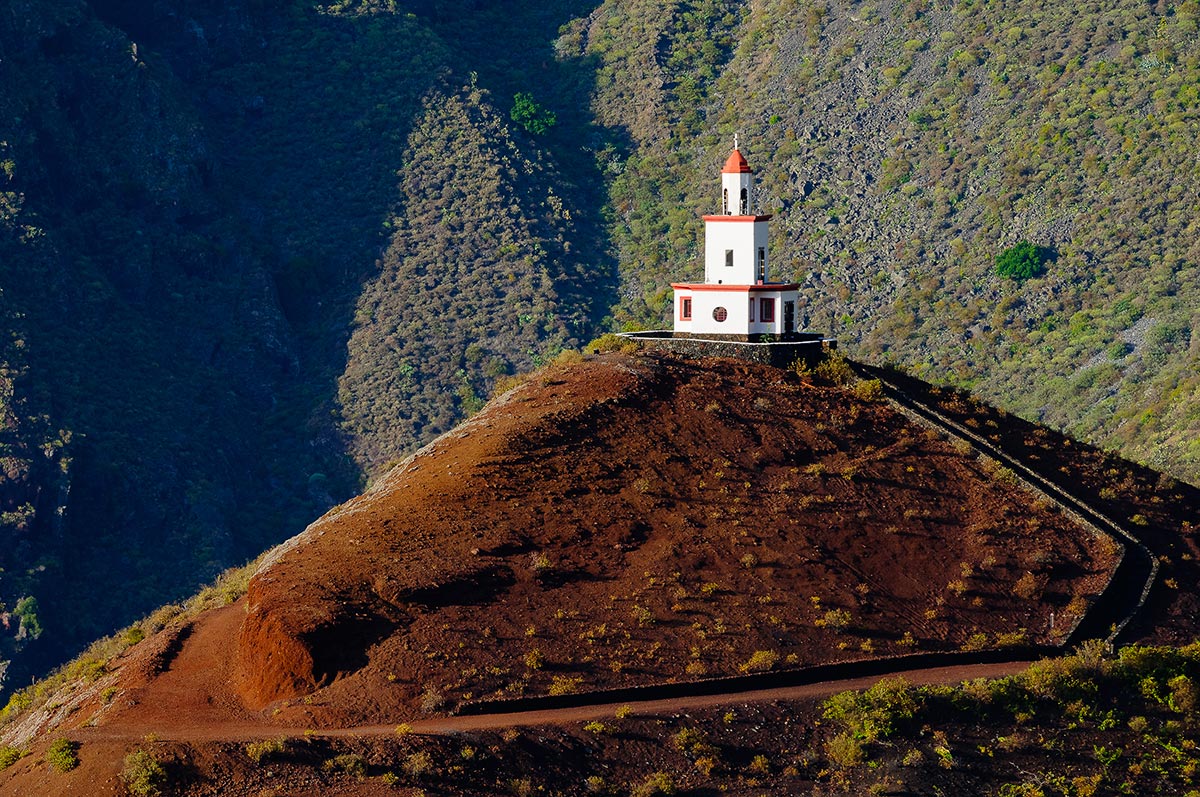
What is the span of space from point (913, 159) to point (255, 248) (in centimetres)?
4100

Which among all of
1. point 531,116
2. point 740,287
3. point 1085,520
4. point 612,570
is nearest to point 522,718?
point 612,570

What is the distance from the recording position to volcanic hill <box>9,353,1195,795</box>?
55000 mm

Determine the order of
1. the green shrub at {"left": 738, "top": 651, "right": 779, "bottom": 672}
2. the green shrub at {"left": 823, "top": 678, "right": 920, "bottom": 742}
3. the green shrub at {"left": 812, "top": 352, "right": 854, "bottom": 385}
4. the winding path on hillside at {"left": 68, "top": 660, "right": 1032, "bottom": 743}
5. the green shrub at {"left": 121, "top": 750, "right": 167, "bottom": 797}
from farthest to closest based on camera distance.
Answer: the green shrub at {"left": 812, "top": 352, "right": 854, "bottom": 385} → the green shrub at {"left": 738, "top": 651, "right": 779, "bottom": 672} → the green shrub at {"left": 823, "top": 678, "right": 920, "bottom": 742} → the winding path on hillside at {"left": 68, "top": 660, "right": 1032, "bottom": 743} → the green shrub at {"left": 121, "top": 750, "right": 167, "bottom": 797}

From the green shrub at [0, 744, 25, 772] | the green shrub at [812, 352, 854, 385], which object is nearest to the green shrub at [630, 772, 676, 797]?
the green shrub at [0, 744, 25, 772]

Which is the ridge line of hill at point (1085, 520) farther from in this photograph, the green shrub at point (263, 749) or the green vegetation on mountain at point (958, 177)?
the green vegetation on mountain at point (958, 177)

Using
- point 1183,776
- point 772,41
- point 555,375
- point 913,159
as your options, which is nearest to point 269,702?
point 555,375

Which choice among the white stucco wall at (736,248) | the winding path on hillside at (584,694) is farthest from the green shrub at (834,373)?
the winding path on hillside at (584,694)

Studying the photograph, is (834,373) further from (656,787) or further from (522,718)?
(656,787)

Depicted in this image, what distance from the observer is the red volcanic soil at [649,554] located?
55.6 m

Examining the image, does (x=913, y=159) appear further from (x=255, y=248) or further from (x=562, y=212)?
(x=255, y=248)

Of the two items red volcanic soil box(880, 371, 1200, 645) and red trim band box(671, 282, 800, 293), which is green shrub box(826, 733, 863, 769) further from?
red trim band box(671, 282, 800, 293)

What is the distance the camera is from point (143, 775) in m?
49.5

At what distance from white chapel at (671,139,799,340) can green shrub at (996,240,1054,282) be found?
4880 cm

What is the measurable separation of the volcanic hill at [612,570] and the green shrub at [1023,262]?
4963 centimetres
